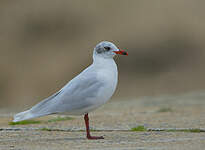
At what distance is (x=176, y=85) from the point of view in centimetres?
2478

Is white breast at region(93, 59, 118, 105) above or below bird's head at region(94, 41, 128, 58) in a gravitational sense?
below

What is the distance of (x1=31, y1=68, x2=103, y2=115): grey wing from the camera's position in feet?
25.5

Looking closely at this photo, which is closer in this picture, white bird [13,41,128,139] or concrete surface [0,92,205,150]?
concrete surface [0,92,205,150]

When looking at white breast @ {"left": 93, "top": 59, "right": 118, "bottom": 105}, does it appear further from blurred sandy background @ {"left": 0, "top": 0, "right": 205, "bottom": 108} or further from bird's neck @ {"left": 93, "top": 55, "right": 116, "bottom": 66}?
blurred sandy background @ {"left": 0, "top": 0, "right": 205, "bottom": 108}

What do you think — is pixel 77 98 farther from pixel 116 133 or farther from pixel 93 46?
pixel 93 46

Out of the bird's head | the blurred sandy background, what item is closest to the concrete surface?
the bird's head

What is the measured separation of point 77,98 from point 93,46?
22.0 m

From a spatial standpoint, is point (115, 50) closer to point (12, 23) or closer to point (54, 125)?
point (54, 125)

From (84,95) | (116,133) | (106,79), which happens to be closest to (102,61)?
(106,79)

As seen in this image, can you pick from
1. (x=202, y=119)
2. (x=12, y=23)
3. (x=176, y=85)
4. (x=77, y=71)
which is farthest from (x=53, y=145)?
(x=12, y=23)

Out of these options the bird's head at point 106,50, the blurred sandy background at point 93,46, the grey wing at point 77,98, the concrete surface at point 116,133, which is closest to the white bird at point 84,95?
the grey wing at point 77,98

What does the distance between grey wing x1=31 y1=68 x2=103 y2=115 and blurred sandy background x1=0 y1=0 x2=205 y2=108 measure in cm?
1514

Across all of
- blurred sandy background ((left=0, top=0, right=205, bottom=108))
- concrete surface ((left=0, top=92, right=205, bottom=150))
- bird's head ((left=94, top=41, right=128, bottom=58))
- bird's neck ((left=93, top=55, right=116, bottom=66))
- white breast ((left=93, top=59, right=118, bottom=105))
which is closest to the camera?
concrete surface ((left=0, top=92, right=205, bottom=150))

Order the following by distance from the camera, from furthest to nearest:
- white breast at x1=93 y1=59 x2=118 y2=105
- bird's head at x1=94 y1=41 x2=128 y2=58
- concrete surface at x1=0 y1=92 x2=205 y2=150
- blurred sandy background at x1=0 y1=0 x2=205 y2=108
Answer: blurred sandy background at x1=0 y1=0 x2=205 y2=108 < bird's head at x1=94 y1=41 x2=128 y2=58 < white breast at x1=93 y1=59 x2=118 y2=105 < concrete surface at x1=0 y1=92 x2=205 y2=150
